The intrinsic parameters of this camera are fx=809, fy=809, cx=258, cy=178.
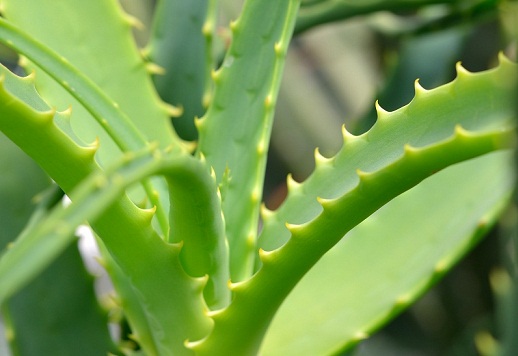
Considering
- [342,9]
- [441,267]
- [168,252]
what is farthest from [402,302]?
[342,9]

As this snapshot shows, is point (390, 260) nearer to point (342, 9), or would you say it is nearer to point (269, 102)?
point (269, 102)

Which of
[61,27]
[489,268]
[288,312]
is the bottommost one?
[489,268]

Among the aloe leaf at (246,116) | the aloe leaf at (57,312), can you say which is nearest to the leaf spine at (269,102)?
the aloe leaf at (246,116)

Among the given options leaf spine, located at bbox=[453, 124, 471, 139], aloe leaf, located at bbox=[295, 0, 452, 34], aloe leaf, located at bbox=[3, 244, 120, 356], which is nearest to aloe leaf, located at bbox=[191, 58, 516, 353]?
leaf spine, located at bbox=[453, 124, 471, 139]

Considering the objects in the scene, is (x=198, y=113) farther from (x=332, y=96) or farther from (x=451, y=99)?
(x=332, y=96)

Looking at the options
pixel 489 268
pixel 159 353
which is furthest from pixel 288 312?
pixel 489 268

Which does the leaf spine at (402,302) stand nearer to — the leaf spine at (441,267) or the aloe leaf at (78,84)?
the leaf spine at (441,267)
